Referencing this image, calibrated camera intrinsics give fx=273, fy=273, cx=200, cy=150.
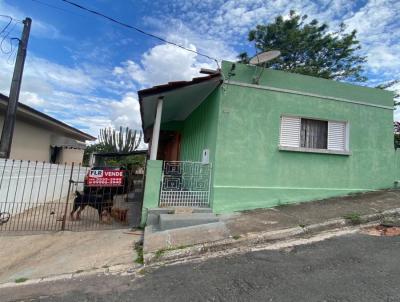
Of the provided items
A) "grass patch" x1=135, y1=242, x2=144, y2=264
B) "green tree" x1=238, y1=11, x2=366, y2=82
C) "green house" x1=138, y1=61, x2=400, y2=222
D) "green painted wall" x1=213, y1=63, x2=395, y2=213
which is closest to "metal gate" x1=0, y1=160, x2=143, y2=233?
"green house" x1=138, y1=61, x2=400, y2=222

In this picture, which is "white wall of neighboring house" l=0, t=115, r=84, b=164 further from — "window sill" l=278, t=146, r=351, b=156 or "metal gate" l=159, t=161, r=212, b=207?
"window sill" l=278, t=146, r=351, b=156

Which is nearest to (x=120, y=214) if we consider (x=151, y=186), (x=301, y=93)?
(x=151, y=186)

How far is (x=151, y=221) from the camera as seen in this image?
6176 mm

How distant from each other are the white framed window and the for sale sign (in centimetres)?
433

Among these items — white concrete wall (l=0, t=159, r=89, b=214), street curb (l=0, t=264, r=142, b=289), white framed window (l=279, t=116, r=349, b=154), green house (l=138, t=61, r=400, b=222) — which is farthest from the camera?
white concrete wall (l=0, t=159, r=89, b=214)

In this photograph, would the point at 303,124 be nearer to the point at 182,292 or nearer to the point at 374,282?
the point at 374,282

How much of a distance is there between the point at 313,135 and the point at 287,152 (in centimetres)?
106

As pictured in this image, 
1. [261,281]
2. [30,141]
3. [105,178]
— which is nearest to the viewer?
[261,281]

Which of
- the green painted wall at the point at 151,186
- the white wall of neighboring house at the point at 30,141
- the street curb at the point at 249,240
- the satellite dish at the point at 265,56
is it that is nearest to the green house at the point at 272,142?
the green painted wall at the point at 151,186

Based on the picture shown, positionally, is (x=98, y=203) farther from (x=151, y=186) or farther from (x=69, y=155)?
(x=69, y=155)

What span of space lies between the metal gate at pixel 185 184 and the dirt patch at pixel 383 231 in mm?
3440

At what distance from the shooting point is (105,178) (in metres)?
6.96

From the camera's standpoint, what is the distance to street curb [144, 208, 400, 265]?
450 cm

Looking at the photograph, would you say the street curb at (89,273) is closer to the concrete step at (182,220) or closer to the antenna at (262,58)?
the concrete step at (182,220)
